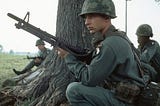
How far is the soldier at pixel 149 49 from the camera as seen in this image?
772 centimetres

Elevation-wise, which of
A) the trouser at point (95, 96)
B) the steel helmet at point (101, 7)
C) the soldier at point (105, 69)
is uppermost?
the steel helmet at point (101, 7)

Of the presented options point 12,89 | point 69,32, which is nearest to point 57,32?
point 69,32

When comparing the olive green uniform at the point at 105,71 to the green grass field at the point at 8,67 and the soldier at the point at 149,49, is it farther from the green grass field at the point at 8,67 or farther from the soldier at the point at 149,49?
the green grass field at the point at 8,67

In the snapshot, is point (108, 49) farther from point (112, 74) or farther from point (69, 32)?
point (69, 32)

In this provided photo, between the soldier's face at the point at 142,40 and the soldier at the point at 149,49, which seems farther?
the soldier's face at the point at 142,40

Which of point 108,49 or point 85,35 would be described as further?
point 85,35

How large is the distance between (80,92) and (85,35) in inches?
108

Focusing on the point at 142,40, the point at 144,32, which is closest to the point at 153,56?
the point at 142,40

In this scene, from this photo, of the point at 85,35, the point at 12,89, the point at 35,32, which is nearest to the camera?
the point at 35,32

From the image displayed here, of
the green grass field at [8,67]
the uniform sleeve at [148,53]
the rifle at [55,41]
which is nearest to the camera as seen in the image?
the rifle at [55,41]

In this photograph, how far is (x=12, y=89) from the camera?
851cm

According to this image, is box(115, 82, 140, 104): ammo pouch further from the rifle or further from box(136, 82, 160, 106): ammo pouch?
the rifle


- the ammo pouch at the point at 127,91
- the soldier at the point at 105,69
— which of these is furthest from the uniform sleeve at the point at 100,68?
the ammo pouch at the point at 127,91

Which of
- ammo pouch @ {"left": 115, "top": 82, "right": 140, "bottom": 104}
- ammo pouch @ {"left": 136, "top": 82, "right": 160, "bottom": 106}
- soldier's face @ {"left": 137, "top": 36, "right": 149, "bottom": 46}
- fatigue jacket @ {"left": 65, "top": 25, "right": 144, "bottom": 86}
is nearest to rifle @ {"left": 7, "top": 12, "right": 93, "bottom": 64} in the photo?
fatigue jacket @ {"left": 65, "top": 25, "right": 144, "bottom": 86}
